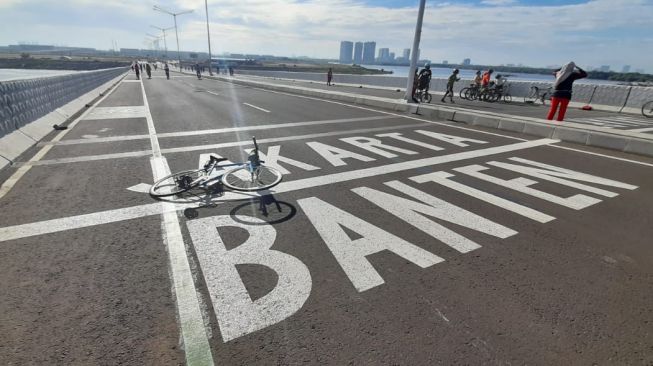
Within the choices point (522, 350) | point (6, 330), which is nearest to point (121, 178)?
point (6, 330)

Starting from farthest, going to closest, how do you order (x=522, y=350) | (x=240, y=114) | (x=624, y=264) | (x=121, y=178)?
(x=240, y=114)
(x=121, y=178)
(x=624, y=264)
(x=522, y=350)

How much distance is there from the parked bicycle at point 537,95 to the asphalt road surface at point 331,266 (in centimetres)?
1543

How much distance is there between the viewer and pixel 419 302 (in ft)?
9.10

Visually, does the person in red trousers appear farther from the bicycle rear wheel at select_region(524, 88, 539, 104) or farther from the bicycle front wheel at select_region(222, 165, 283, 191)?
the bicycle rear wheel at select_region(524, 88, 539, 104)

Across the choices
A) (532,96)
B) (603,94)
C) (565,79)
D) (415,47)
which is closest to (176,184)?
(565,79)

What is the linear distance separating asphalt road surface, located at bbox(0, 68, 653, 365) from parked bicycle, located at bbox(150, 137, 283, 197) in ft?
0.73

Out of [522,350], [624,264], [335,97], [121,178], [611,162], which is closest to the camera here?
[522,350]

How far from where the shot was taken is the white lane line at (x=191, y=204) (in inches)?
148

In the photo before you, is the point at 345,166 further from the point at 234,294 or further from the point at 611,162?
the point at 611,162

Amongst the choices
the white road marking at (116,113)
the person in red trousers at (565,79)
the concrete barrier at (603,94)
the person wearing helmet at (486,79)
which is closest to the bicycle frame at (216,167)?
the white road marking at (116,113)

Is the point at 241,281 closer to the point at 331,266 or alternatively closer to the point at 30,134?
the point at 331,266

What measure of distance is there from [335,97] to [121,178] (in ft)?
48.0

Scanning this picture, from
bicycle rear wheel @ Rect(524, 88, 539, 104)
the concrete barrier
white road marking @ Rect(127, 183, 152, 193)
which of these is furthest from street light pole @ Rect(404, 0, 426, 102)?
white road marking @ Rect(127, 183, 152, 193)

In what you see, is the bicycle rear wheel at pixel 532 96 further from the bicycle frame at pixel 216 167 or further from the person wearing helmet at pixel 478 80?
the bicycle frame at pixel 216 167
